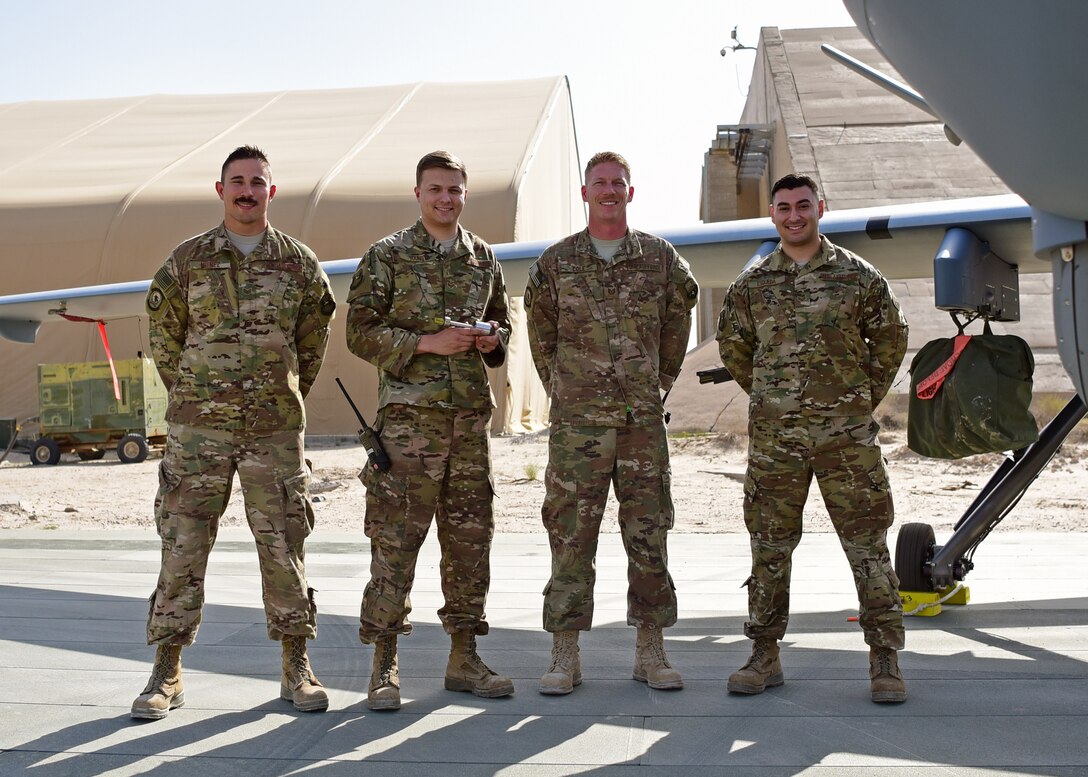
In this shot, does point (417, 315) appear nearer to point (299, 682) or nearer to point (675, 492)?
point (299, 682)

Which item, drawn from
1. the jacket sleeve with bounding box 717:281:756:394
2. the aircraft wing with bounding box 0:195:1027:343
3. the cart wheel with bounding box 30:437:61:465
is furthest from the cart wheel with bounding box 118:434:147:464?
the jacket sleeve with bounding box 717:281:756:394

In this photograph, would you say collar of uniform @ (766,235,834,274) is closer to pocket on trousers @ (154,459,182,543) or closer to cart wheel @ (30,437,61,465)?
pocket on trousers @ (154,459,182,543)

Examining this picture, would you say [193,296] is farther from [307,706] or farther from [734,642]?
[734,642]

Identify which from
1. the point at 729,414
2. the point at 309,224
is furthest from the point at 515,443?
the point at 309,224

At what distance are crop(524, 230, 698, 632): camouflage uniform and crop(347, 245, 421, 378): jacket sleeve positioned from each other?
0.62m

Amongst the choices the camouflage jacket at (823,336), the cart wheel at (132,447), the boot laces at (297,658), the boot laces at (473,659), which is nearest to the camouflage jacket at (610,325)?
the camouflage jacket at (823,336)

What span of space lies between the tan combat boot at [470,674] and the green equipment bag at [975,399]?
1949 mm

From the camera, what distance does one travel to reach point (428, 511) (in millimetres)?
4223

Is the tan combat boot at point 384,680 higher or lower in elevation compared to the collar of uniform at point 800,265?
lower

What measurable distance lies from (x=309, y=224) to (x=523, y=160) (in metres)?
5.10

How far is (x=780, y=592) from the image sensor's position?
422 centimetres

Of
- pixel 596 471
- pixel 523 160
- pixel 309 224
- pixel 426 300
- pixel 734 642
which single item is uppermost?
pixel 523 160

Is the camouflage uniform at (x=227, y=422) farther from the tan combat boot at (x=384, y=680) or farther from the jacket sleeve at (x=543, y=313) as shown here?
the jacket sleeve at (x=543, y=313)

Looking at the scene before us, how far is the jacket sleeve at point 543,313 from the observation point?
14.8 feet
